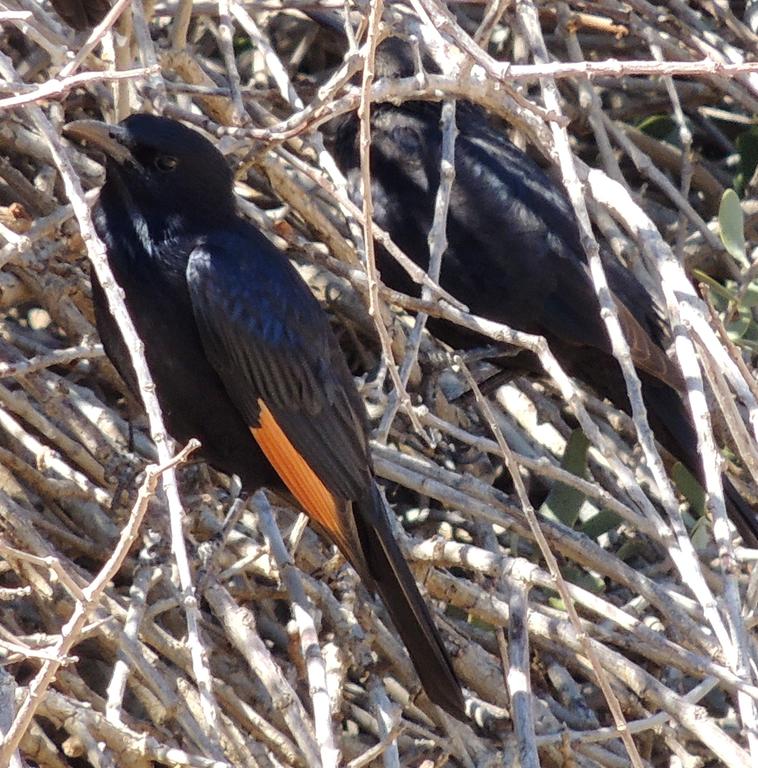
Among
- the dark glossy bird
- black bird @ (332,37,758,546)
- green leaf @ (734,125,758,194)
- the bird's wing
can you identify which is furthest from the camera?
→ green leaf @ (734,125,758,194)

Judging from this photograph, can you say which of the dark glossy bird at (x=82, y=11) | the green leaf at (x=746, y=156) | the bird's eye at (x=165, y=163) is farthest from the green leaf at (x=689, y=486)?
the dark glossy bird at (x=82, y=11)

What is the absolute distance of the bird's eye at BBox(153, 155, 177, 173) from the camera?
12.1 ft

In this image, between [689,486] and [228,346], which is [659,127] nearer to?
[689,486]

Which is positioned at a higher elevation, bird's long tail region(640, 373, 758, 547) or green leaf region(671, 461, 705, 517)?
bird's long tail region(640, 373, 758, 547)

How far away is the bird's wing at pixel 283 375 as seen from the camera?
358 centimetres

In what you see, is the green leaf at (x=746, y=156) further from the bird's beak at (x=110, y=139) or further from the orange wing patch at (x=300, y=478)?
the bird's beak at (x=110, y=139)

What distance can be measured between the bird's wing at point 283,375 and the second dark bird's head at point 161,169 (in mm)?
115

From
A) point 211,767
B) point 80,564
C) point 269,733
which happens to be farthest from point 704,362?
point 80,564

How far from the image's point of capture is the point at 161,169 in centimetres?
369

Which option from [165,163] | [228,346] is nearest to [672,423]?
[228,346]

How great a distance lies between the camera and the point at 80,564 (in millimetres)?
4020

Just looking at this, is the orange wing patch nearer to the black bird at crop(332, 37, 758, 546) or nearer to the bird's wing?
the bird's wing

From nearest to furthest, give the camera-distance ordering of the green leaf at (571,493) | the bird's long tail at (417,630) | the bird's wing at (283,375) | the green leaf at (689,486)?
the bird's long tail at (417,630) → the bird's wing at (283,375) → the green leaf at (571,493) → the green leaf at (689,486)

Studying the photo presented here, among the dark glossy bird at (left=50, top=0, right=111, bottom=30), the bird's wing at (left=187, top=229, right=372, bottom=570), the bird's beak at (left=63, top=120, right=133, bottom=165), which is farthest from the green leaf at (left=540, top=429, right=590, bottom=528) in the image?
the dark glossy bird at (left=50, top=0, right=111, bottom=30)
